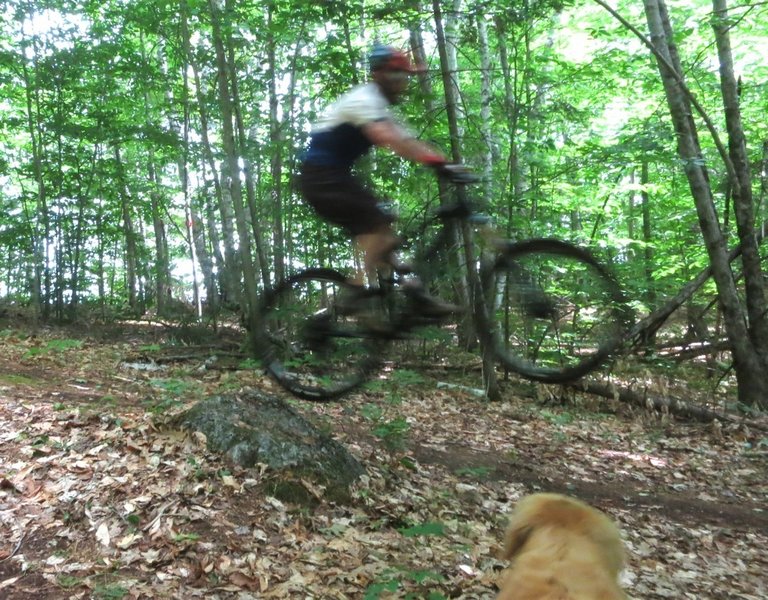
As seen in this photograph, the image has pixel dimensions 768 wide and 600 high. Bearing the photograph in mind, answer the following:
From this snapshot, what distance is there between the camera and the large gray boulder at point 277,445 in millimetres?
5195

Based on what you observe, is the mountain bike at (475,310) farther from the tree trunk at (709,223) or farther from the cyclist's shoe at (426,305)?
the tree trunk at (709,223)

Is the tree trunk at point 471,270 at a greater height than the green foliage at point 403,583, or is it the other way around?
the tree trunk at point 471,270

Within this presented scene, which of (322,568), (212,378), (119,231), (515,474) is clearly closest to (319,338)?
(322,568)

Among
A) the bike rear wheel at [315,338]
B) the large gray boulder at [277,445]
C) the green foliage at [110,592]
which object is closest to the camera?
the green foliage at [110,592]

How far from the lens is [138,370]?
32.1 ft

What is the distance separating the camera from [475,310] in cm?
474

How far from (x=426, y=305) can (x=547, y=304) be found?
917 millimetres

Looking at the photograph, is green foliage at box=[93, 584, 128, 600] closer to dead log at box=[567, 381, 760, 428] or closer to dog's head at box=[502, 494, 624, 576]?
dog's head at box=[502, 494, 624, 576]

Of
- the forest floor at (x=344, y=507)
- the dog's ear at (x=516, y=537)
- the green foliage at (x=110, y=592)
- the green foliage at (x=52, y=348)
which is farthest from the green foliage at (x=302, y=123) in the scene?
the dog's ear at (x=516, y=537)

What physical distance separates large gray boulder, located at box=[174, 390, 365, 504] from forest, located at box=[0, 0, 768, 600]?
0.57ft

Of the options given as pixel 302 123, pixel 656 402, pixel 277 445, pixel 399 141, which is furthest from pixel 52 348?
pixel 656 402

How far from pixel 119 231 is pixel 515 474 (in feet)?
43.6

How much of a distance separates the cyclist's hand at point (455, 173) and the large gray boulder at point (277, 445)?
292 cm

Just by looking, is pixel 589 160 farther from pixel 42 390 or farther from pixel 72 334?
pixel 72 334
